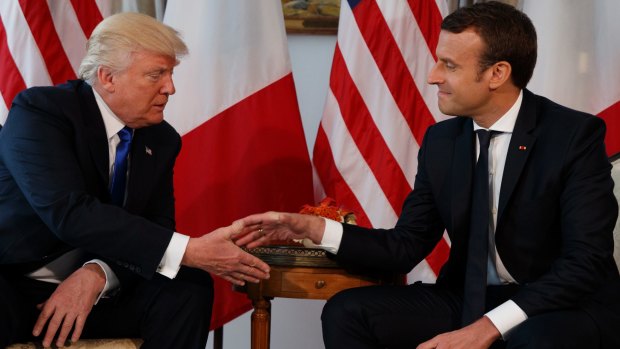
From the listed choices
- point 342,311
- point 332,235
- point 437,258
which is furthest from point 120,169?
point 437,258

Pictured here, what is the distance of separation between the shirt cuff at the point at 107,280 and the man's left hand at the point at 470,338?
864 millimetres

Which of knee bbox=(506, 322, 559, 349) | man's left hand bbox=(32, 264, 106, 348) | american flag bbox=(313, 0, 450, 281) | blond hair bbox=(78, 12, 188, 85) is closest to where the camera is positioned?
knee bbox=(506, 322, 559, 349)

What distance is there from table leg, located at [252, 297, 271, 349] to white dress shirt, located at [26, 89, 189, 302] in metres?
0.45

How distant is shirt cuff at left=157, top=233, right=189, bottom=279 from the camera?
2291mm

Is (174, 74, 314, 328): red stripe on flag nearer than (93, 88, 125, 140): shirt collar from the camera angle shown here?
No

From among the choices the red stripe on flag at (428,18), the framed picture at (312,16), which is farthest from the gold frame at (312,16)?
the red stripe on flag at (428,18)

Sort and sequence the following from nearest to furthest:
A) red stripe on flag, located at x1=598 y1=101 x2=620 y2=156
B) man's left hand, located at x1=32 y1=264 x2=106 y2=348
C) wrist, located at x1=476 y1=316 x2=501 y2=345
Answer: wrist, located at x1=476 y1=316 x2=501 y2=345 < man's left hand, located at x1=32 y1=264 x2=106 y2=348 < red stripe on flag, located at x1=598 y1=101 x2=620 y2=156

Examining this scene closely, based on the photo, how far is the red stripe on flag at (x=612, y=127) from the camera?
10.5 ft

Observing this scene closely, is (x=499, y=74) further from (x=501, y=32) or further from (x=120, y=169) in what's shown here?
(x=120, y=169)

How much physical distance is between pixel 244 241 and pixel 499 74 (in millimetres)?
875

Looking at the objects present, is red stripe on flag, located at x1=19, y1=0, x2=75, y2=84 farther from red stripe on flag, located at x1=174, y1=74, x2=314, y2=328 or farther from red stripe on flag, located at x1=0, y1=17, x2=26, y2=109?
red stripe on flag, located at x1=174, y1=74, x2=314, y2=328

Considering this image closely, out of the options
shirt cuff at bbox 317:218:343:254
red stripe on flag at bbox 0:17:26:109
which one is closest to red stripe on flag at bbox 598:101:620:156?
shirt cuff at bbox 317:218:343:254

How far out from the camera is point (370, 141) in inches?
131

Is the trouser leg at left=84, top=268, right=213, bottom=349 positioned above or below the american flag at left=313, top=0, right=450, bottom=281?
below
